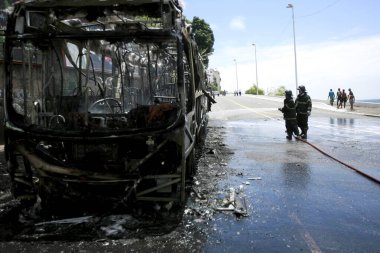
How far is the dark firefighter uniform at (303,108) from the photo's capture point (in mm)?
13476

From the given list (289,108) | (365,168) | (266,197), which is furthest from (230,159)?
(289,108)

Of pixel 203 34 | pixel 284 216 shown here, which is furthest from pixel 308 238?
pixel 203 34

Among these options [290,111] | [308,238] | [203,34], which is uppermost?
[203,34]

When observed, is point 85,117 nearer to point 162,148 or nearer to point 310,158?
point 162,148

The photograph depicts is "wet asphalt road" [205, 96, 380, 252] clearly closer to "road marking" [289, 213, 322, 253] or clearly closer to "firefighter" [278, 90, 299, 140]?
"road marking" [289, 213, 322, 253]

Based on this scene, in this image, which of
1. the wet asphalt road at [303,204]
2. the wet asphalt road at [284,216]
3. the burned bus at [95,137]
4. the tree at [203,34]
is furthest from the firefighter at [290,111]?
the tree at [203,34]

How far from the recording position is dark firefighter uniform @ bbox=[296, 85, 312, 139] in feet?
44.2

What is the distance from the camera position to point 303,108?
44.4 ft

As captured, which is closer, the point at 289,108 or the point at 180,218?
the point at 180,218

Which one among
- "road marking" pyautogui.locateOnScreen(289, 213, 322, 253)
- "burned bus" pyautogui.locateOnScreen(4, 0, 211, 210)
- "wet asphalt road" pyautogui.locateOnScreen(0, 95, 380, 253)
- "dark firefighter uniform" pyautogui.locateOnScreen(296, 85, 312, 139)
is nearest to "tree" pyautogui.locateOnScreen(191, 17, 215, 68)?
"dark firefighter uniform" pyautogui.locateOnScreen(296, 85, 312, 139)

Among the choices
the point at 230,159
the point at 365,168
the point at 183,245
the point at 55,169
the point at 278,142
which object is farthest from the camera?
the point at 278,142

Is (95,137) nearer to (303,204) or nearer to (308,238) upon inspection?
(308,238)

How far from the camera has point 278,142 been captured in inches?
510

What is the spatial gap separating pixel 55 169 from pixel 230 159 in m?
5.45
